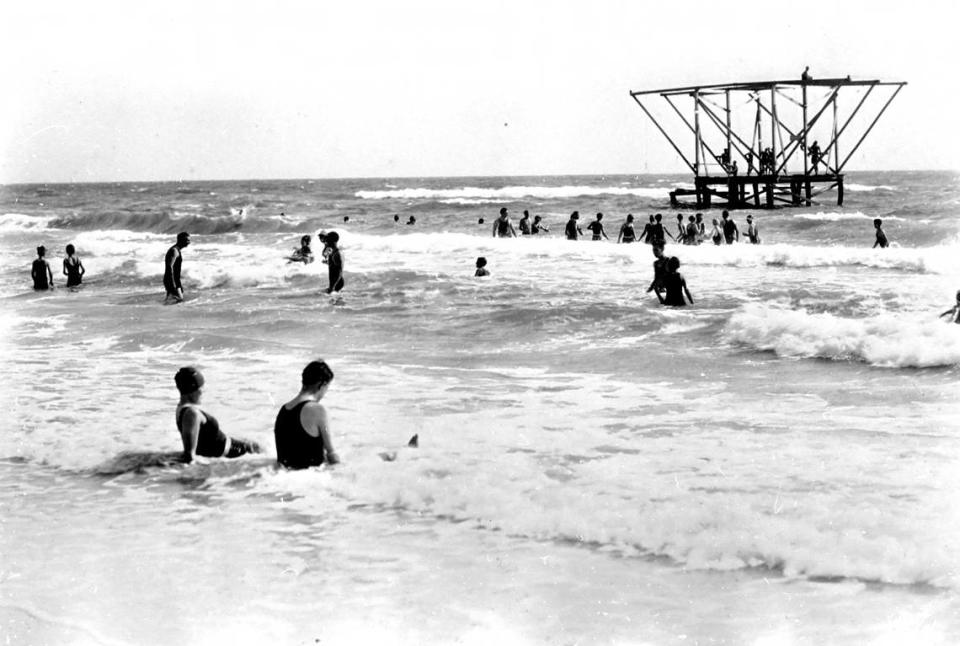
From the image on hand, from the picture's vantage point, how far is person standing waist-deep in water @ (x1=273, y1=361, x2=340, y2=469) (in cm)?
618

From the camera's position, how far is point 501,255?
88.2 ft

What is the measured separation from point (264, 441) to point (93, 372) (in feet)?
12.4

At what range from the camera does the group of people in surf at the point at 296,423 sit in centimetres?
620

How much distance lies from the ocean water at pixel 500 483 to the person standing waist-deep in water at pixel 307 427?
0.14 meters

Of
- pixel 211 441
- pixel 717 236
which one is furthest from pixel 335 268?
pixel 717 236

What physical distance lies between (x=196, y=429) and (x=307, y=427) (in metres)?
0.82

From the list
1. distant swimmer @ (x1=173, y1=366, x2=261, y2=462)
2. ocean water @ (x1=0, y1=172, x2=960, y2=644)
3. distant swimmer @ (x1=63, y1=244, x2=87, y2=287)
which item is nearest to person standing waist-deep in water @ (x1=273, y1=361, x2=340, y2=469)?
ocean water @ (x1=0, y1=172, x2=960, y2=644)

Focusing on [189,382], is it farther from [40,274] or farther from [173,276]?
[40,274]

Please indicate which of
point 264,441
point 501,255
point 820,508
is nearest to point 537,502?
point 820,508

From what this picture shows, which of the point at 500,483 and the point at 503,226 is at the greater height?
the point at 503,226

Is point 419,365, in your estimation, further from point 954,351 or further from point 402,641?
point 402,641

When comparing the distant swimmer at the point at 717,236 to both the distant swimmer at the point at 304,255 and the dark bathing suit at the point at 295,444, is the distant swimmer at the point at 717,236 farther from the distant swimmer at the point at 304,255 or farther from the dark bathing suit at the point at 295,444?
the dark bathing suit at the point at 295,444

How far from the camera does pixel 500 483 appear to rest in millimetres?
6000

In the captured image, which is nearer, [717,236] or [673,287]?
[673,287]
